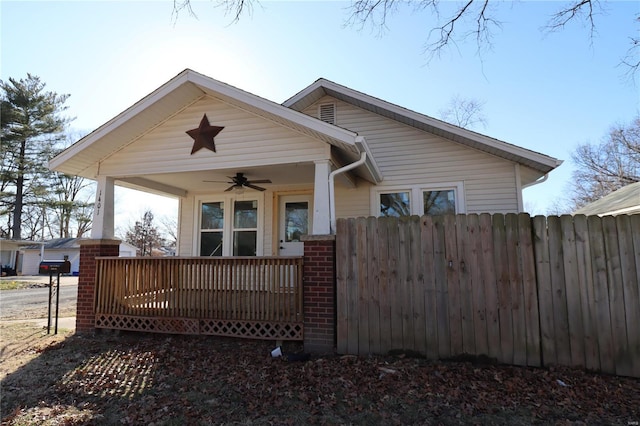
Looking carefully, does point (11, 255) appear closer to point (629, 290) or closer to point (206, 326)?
point (206, 326)

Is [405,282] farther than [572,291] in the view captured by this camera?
Yes

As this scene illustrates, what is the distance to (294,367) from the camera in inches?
165

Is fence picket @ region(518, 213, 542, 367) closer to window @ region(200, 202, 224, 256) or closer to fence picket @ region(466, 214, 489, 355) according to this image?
fence picket @ region(466, 214, 489, 355)

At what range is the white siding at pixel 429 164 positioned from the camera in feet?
22.9

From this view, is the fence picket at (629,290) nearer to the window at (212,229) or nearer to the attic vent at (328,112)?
the attic vent at (328,112)

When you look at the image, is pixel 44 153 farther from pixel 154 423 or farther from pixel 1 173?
pixel 154 423

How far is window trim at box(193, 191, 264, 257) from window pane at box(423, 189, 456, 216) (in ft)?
12.9

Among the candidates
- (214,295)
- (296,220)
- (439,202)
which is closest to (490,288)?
(439,202)

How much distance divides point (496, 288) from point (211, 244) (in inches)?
266

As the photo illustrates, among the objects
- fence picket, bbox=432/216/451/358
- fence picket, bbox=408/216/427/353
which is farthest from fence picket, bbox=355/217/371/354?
fence picket, bbox=432/216/451/358

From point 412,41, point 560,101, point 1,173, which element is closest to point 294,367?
point 412,41

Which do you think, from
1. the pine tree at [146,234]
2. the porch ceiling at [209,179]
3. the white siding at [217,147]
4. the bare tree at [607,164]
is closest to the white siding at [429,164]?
the porch ceiling at [209,179]

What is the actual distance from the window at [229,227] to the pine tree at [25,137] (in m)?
26.5

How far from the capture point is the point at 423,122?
712cm
